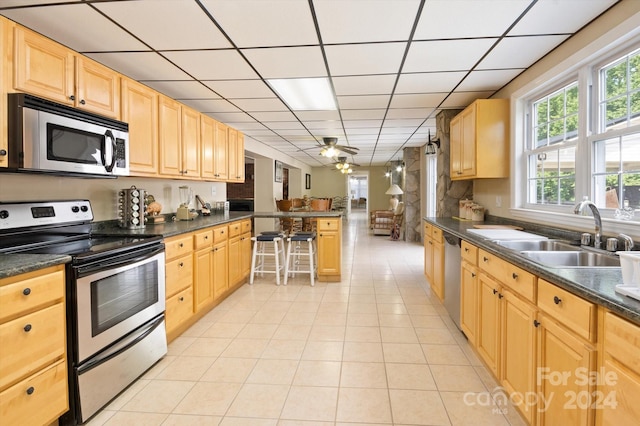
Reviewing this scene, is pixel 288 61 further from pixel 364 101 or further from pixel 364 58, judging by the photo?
pixel 364 101

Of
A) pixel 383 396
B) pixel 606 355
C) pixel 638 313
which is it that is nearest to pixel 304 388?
pixel 383 396

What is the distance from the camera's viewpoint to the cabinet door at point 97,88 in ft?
7.55

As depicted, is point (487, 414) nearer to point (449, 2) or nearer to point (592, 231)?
point (592, 231)

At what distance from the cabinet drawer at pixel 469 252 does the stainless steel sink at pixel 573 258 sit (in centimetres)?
45

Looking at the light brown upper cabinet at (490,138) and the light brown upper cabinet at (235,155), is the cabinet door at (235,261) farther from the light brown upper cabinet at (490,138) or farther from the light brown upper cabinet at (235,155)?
the light brown upper cabinet at (490,138)

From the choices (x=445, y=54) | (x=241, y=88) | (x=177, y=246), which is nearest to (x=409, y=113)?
(x=445, y=54)

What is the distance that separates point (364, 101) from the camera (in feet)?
13.1

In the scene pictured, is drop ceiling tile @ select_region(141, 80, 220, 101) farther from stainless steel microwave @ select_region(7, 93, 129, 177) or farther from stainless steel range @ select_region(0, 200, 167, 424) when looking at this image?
stainless steel range @ select_region(0, 200, 167, 424)

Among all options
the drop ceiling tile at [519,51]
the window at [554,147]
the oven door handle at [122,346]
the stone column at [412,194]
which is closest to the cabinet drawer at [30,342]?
the oven door handle at [122,346]

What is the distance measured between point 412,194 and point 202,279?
5953mm

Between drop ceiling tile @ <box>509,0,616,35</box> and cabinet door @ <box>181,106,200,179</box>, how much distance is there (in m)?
3.01

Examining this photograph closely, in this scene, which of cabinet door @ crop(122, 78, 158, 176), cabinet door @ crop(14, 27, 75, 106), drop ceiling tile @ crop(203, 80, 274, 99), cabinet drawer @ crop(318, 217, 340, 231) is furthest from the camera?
cabinet drawer @ crop(318, 217, 340, 231)

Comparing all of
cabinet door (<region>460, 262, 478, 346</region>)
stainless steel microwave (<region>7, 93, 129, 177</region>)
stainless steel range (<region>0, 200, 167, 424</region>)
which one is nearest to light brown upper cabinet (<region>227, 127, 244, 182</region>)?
stainless steel microwave (<region>7, 93, 129, 177</region>)

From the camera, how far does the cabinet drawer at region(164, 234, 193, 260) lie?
8.86 ft
